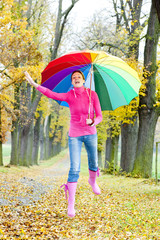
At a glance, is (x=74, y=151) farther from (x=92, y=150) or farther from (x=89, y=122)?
(x=89, y=122)

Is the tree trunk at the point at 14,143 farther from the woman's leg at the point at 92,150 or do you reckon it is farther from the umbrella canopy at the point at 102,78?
the woman's leg at the point at 92,150

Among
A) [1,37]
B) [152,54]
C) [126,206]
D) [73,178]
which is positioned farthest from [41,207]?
[152,54]

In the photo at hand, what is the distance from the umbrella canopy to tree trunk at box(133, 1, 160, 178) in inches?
349

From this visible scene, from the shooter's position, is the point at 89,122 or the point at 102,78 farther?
the point at 102,78

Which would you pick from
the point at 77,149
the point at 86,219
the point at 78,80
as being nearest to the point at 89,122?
the point at 77,149

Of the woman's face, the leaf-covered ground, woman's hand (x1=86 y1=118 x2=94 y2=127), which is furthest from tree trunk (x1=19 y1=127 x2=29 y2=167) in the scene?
woman's hand (x1=86 y1=118 x2=94 y2=127)

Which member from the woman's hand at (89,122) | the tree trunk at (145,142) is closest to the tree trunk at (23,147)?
the tree trunk at (145,142)

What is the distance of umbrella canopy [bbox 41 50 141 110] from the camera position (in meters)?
4.73

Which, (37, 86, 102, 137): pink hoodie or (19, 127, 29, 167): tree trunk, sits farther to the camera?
(19, 127, 29, 167): tree trunk

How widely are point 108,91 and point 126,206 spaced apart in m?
4.10

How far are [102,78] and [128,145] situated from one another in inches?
491

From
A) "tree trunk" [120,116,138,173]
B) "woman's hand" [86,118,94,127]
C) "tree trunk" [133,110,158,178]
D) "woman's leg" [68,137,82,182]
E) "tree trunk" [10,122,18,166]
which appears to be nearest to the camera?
"woman's hand" [86,118,94,127]

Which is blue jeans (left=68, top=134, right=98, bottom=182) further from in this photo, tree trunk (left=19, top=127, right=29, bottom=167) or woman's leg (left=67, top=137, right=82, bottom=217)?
tree trunk (left=19, top=127, right=29, bottom=167)

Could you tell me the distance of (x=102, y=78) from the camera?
493cm
